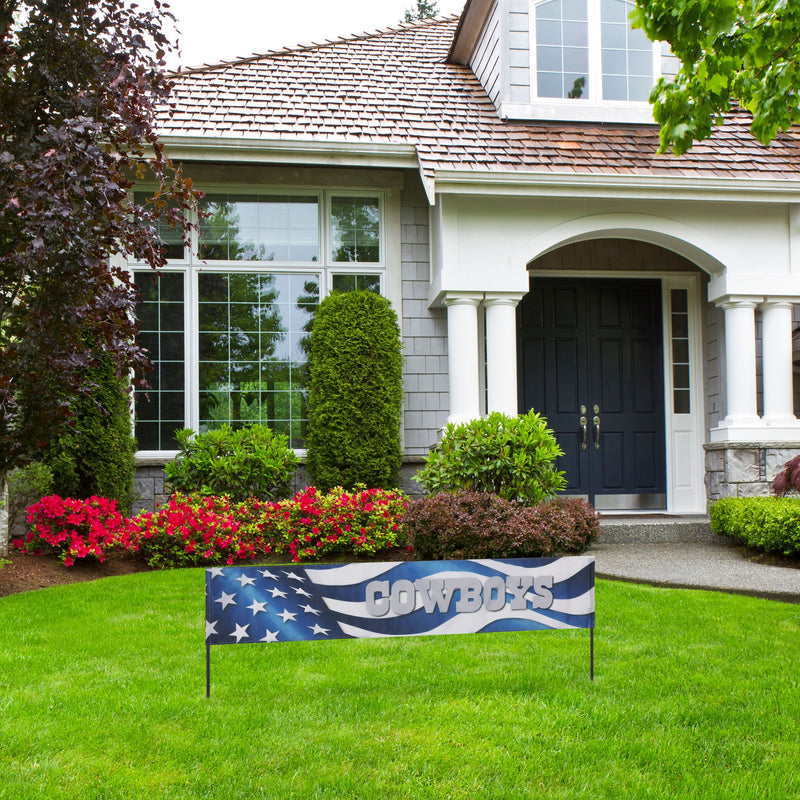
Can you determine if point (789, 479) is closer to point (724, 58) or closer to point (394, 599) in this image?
point (724, 58)

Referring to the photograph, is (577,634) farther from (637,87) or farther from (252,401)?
(637,87)

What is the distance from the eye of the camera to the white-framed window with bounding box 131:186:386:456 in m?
8.09

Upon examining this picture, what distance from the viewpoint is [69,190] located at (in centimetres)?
462

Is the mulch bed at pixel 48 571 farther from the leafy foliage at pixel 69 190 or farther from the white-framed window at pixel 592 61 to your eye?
the white-framed window at pixel 592 61

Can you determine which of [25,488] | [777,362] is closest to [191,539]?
[25,488]

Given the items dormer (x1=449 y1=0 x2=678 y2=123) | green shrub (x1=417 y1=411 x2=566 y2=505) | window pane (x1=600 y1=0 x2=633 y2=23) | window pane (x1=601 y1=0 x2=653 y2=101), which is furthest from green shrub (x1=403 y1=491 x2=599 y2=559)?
window pane (x1=600 y1=0 x2=633 y2=23)

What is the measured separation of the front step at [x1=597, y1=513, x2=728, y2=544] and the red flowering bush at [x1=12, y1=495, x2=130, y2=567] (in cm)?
420

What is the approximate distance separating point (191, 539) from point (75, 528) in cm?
93

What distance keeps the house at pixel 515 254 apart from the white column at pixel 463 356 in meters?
0.02

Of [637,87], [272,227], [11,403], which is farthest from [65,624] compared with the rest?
[637,87]

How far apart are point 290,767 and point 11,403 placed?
350cm

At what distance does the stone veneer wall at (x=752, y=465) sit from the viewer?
7555 millimetres

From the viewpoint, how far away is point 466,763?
2.69 meters

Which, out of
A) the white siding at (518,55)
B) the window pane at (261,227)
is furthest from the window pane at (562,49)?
the window pane at (261,227)
